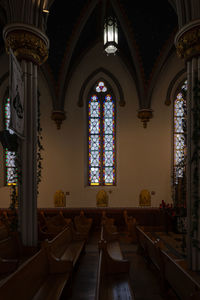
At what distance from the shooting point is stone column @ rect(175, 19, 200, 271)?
5.04 meters

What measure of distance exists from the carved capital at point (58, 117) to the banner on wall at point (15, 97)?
6.94m

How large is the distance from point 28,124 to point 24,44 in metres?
1.85

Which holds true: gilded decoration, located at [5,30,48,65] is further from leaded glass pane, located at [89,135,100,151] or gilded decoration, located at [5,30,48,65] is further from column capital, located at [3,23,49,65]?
leaded glass pane, located at [89,135,100,151]

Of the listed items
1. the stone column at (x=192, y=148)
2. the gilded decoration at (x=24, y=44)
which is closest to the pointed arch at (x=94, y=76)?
the gilded decoration at (x=24, y=44)

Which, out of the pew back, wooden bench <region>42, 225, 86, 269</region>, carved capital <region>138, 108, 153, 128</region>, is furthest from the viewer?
carved capital <region>138, 108, 153, 128</region>

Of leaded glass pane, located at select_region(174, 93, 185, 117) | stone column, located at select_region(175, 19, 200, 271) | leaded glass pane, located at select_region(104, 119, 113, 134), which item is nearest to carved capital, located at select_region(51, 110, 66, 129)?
leaded glass pane, located at select_region(104, 119, 113, 134)

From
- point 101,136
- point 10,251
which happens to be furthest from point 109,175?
point 10,251

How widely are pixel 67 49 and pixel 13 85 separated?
766 cm

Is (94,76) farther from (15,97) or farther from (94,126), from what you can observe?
(15,97)

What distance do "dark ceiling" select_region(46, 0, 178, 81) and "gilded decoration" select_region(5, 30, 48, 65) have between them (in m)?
5.32

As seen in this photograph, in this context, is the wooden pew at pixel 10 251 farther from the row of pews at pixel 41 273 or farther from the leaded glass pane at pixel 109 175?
the leaded glass pane at pixel 109 175

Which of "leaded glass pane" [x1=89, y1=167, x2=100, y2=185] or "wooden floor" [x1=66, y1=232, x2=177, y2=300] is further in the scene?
"leaded glass pane" [x1=89, y1=167, x2=100, y2=185]

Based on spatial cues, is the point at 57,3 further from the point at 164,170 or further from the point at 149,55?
the point at 164,170

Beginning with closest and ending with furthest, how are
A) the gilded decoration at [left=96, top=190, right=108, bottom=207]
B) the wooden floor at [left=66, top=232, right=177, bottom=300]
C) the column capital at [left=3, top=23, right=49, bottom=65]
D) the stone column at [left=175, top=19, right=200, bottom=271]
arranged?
the wooden floor at [left=66, top=232, right=177, bottom=300]
the stone column at [left=175, top=19, right=200, bottom=271]
the column capital at [left=3, top=23, right=49, bottom=65]
the gilded decoration at [left=96, top=190, right=108, bottom=207]
